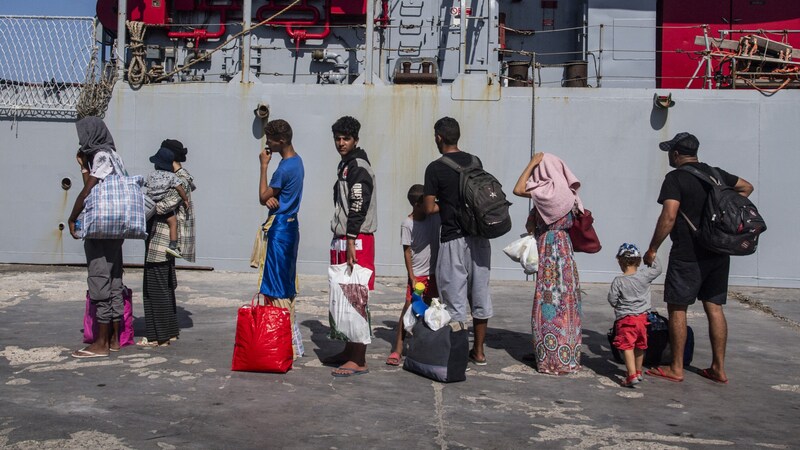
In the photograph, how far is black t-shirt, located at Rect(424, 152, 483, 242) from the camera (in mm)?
5805

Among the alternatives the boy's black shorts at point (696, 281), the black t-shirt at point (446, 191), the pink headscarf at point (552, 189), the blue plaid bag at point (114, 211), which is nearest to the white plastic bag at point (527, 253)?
the pink headscarf at point (552, 189)

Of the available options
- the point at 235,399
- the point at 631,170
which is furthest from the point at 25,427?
the point at 631,170

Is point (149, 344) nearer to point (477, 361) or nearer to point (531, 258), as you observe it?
point (477, 361)

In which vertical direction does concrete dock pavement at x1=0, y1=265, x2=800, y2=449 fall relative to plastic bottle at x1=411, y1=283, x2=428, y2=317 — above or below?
below

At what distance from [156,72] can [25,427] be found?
8393mm

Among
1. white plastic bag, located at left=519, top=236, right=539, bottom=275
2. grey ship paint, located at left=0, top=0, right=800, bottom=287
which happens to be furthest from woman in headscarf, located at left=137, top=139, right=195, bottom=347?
grey ship paint, located at left=0, top=0, right=800, bottom=287

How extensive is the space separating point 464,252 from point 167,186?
233cm

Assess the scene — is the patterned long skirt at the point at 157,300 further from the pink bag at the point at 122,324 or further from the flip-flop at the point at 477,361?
the flip-flop at the point at 477,361

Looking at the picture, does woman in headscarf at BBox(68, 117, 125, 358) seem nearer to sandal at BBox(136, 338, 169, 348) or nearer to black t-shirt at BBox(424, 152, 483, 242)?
sandal at BBox(136, 338, 169, 348)

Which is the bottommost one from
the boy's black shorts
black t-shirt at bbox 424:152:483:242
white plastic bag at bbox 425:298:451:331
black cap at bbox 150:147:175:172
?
white plastic bag at bbox 425:298:451:331

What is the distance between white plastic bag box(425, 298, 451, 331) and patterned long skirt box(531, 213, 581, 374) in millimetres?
767

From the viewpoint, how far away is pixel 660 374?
591 centimetres

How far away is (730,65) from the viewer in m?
11.7

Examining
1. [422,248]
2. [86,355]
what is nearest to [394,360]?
[422,248]
